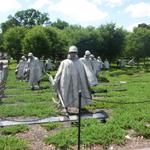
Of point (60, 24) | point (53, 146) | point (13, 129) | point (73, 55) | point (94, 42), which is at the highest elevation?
point (60, 24)

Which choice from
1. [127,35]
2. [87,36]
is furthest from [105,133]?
[127,35]

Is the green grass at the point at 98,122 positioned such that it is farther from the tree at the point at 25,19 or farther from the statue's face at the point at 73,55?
the tree at the point at 25,19

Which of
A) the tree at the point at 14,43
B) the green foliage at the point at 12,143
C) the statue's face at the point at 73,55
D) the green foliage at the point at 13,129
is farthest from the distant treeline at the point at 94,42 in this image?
the green foliage at the point at 12,143

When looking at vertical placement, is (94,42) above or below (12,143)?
above

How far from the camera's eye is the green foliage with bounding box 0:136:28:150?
33.4ft

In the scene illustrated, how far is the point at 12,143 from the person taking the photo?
10539mm

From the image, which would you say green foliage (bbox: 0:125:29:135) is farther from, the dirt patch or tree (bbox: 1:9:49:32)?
tree (bbox: 1:9:49:32)

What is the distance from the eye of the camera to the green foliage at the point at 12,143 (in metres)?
10.2

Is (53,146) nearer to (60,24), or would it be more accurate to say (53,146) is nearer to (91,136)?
(91,136)

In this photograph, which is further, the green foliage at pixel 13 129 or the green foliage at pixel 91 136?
the green foliage at pixel 13 129

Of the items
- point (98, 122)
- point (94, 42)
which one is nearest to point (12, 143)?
point (98, 122)

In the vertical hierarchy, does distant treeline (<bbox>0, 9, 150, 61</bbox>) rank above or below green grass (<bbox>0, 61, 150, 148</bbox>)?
above

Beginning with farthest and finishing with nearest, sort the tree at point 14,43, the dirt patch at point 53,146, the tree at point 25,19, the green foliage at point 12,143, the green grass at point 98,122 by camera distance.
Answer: the tree at point 25,19
the tree at point 14,43
the green grass at point 98,122
the dirt patch at point 53,146
the green foliage at point 12,143

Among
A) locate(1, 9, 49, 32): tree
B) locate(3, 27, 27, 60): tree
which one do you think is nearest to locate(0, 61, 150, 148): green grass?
locate(3, 27, 27, 60): tree
